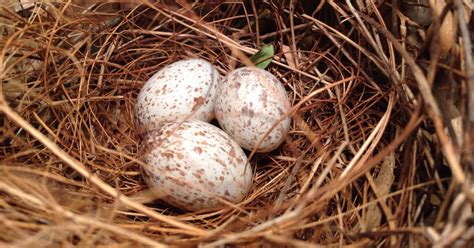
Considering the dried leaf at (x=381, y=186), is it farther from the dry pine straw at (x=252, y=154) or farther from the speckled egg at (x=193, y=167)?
the speckled egg at (x=193, y=167)

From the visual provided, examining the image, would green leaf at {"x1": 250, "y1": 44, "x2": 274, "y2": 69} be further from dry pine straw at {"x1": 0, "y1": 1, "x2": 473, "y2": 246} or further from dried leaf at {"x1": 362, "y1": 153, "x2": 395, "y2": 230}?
dried leaf at {"x1": 362, "y1": 153, "x2": 395, "y2": 230}

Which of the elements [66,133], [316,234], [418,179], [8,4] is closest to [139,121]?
[66,133]

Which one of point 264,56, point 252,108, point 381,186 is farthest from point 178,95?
point 381,186

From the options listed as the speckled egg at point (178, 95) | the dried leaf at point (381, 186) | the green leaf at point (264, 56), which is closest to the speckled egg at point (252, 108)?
the speckled egg at point (178, 95)

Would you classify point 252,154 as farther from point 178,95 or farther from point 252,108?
point 178,95

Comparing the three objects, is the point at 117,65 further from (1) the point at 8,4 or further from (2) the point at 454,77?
(2) the point at 454,77

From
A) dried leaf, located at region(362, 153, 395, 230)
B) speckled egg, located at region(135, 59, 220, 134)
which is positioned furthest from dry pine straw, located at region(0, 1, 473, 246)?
speckled egg, located at region(135, 59, 220, 134)
